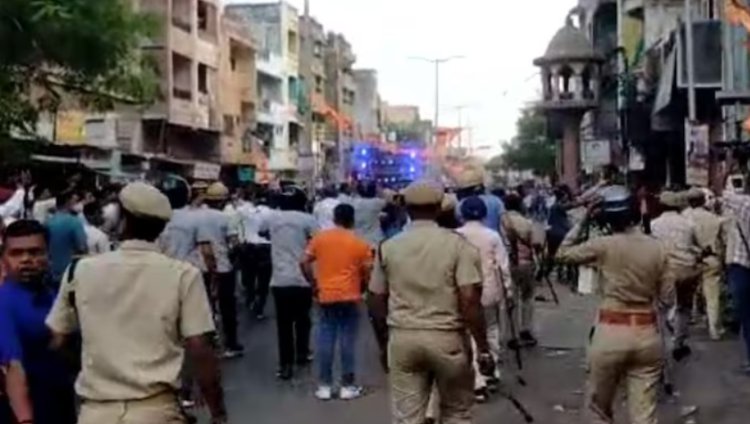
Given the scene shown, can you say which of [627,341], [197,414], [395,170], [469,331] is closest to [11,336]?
[469,331]

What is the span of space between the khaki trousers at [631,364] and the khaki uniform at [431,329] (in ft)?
2.37

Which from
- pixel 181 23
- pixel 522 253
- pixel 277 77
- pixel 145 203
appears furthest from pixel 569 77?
pixel 145 203

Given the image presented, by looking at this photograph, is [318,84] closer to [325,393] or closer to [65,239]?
[325,393]

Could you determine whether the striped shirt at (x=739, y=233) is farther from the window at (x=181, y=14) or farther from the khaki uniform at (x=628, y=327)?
the window at (x=181, y=14)

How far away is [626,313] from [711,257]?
22.4 ft

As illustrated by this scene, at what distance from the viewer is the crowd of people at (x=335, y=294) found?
18.5 feet

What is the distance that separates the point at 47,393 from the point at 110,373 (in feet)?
3.13

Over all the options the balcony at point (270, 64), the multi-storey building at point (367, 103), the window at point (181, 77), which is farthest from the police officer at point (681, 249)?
the multi-storey building at point (367, 103)

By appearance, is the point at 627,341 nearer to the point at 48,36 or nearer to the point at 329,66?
the point at 48,36

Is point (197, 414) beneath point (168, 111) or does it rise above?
beneath

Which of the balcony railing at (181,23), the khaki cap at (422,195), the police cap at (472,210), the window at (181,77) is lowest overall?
the police cap at (472,210)

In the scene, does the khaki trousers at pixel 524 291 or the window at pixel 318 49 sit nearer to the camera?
the khaki trousers at pixel 524 291

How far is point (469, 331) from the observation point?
862 cm

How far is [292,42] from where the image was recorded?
88438mm
